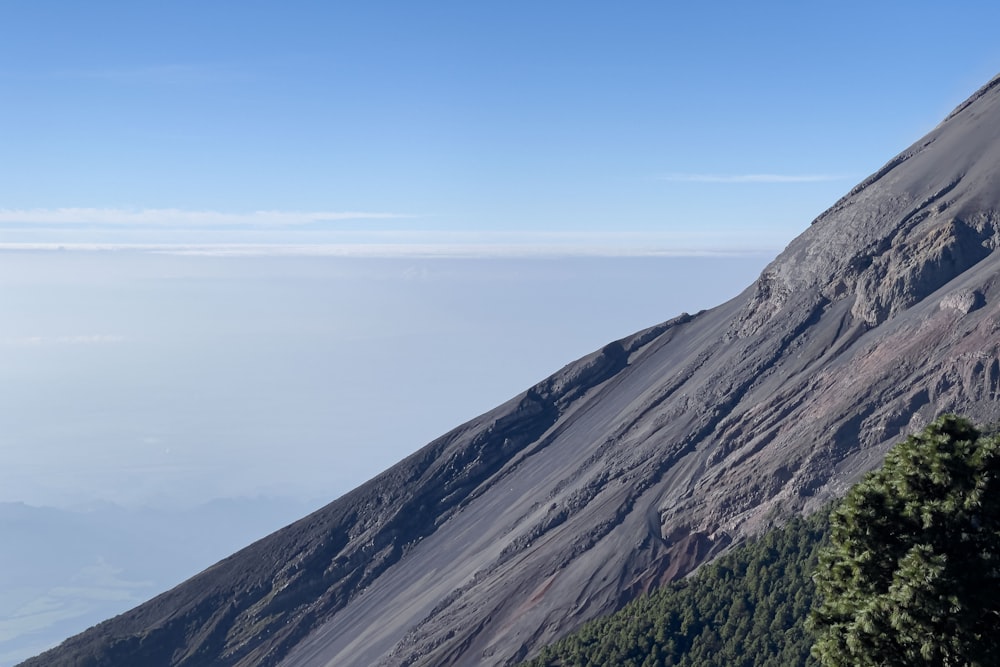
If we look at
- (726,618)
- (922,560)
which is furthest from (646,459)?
(922,560)

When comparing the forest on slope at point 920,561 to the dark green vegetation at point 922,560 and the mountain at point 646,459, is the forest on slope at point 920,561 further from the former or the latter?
the mountain at point 646,459

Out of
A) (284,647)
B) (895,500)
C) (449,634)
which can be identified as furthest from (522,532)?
(895,500)

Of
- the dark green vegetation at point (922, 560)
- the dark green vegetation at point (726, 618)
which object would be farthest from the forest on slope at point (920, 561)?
the dark green vegetation at point (726, 618)

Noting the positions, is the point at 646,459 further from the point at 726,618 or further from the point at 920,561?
the point at 920,561

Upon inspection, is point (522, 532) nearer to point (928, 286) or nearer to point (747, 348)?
point (747, 348)

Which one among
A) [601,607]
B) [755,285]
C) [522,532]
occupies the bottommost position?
[601,607]

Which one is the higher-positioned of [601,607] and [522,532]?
[522,532]

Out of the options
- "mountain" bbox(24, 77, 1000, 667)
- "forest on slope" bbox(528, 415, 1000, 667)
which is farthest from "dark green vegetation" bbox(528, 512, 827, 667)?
"forest on slope" bbox(528, 415, 1000, 667)
